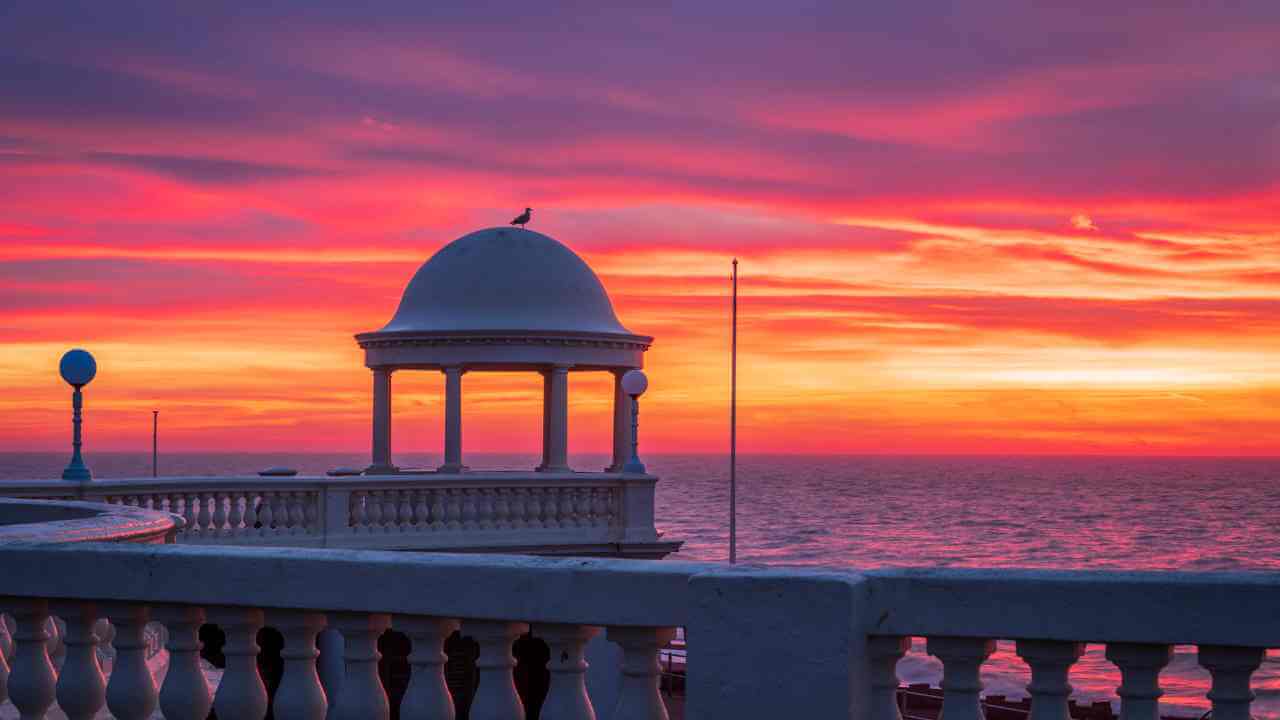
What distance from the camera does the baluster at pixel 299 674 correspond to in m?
4.72

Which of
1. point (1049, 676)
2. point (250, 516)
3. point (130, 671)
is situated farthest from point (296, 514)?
point (1049, 676)

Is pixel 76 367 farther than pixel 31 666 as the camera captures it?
Yes

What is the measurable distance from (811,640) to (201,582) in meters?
2.01

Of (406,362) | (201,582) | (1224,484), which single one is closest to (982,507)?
(1224,484)

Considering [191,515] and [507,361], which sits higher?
[507,361]

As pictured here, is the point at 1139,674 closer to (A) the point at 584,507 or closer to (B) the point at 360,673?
(B) the point at 360,673

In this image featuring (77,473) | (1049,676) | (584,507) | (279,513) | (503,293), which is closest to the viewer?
(1049,676)

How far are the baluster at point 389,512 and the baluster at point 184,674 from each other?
16439 mm

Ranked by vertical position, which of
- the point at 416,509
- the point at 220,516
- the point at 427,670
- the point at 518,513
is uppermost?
the point at 427,670

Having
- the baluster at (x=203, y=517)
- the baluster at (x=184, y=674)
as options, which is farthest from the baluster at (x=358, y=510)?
the baluster at (x=184, y=674)

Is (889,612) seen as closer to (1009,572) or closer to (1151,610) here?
(1009,572)

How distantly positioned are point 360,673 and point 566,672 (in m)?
0.70

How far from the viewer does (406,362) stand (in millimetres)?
25844

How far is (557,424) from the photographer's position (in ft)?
84.5
